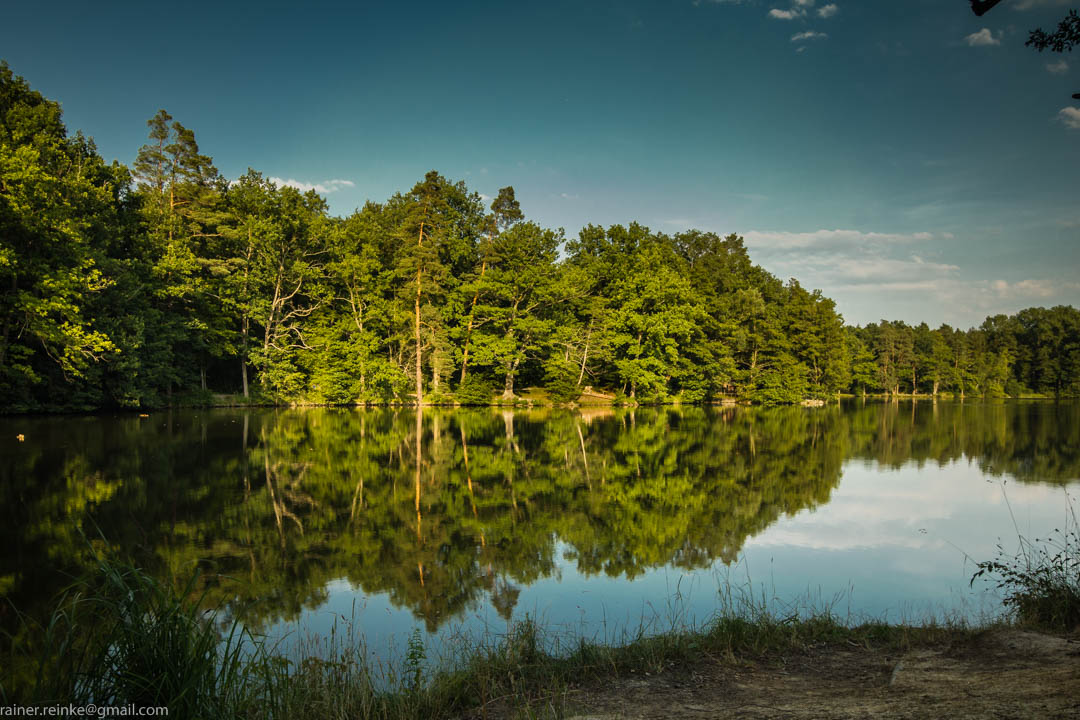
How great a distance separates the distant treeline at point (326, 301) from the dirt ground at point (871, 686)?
28.6 metres

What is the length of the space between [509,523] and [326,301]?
119 ft

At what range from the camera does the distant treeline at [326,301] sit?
87.8ft

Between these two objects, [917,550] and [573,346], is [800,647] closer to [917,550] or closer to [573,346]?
[917,550]

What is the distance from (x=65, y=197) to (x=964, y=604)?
35.2 m

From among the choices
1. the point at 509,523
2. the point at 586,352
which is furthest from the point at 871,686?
the point at 586,352

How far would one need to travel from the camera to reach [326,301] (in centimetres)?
4319

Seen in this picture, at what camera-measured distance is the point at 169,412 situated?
109ft

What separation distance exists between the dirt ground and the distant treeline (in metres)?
28.6

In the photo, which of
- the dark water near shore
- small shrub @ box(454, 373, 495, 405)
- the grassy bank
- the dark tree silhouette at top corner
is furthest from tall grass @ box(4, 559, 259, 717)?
small shrub @ box(454, 373, 495, 405)

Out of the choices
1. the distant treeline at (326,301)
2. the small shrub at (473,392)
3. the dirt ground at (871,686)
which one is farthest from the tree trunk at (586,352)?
the dirt ground at (871,686)

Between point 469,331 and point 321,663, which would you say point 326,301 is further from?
point 321,663

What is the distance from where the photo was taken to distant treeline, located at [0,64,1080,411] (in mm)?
26766

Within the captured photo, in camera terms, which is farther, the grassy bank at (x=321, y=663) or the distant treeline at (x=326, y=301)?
the distant treeline at (x=326, y=301)

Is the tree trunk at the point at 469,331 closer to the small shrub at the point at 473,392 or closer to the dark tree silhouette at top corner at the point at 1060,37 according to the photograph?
the small shrub at the point at 473,392
